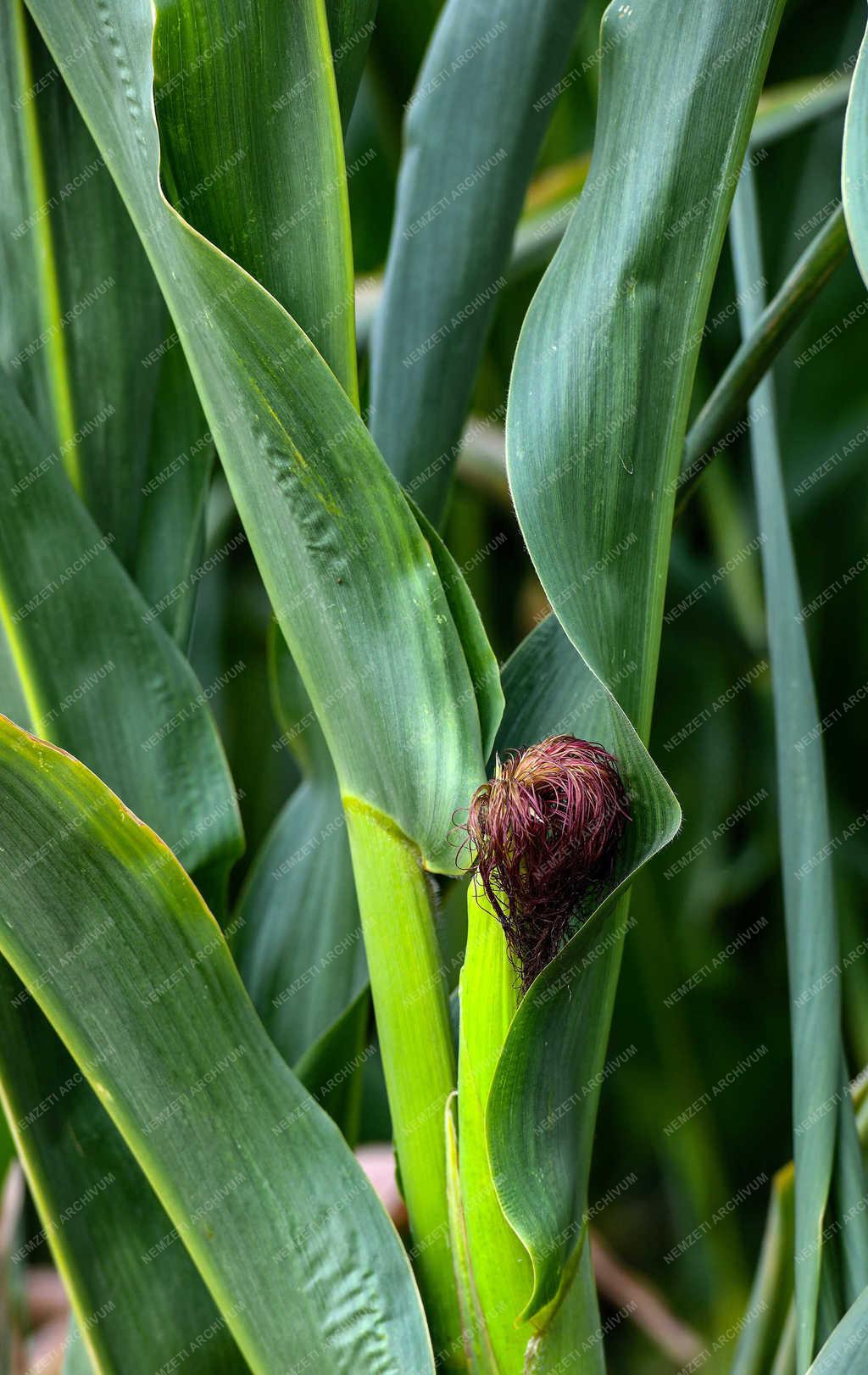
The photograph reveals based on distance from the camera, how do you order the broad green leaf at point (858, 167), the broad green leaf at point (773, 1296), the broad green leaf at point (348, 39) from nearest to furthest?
the broad green leaf at point (858, 167)
the broad green leaf at point (348, 39)
the broad green leaf at point (773, 1296)

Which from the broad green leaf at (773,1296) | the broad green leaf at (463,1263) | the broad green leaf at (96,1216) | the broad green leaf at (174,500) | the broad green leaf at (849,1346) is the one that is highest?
the broad green leaf at (174,500)

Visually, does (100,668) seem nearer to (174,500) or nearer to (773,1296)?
(174,500)

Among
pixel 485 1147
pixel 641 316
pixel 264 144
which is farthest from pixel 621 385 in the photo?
pixel 485 1147

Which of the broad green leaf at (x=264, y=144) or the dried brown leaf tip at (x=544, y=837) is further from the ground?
the broad green leaf at (x=264, y=144)

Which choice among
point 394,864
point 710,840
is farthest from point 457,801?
point 710,840

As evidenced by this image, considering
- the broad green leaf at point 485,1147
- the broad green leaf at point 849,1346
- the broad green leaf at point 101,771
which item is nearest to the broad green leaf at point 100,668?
the broad green leaf at point 101,771

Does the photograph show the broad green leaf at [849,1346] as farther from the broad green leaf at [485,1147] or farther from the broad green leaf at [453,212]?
the broad green leaf at [453,212]

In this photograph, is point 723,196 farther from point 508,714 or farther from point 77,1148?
point 77,1148
